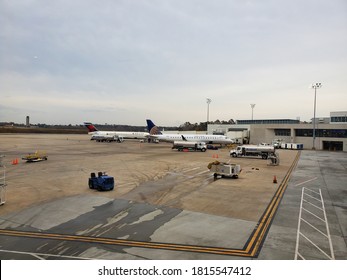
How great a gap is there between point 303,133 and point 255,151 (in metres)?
52.3

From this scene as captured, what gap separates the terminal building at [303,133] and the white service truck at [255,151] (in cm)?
4537

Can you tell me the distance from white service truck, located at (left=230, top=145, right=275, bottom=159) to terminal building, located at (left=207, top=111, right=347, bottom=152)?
45.4m

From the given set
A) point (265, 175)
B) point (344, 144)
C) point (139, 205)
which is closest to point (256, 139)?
point (344, 144)

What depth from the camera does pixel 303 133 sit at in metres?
98.3

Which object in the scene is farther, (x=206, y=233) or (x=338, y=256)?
(x=206, y=233)

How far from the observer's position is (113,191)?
24.6 meters

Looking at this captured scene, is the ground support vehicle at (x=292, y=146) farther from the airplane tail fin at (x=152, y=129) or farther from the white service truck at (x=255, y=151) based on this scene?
the airplane tail fin at (x=152, y=129)

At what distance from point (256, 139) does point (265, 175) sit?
74220 mm

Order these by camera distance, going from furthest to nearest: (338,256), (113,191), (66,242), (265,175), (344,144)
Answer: (344,144) → (265,175) → (113,191) → (66,242) → (338,256)

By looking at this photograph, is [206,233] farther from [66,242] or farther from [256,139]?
[256,139]

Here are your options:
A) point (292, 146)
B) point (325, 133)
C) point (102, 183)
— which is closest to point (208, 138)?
point (292, 146)

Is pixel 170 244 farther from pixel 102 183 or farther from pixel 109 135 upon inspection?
pixel 109 135

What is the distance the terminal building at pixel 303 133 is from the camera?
90700 millimetres
